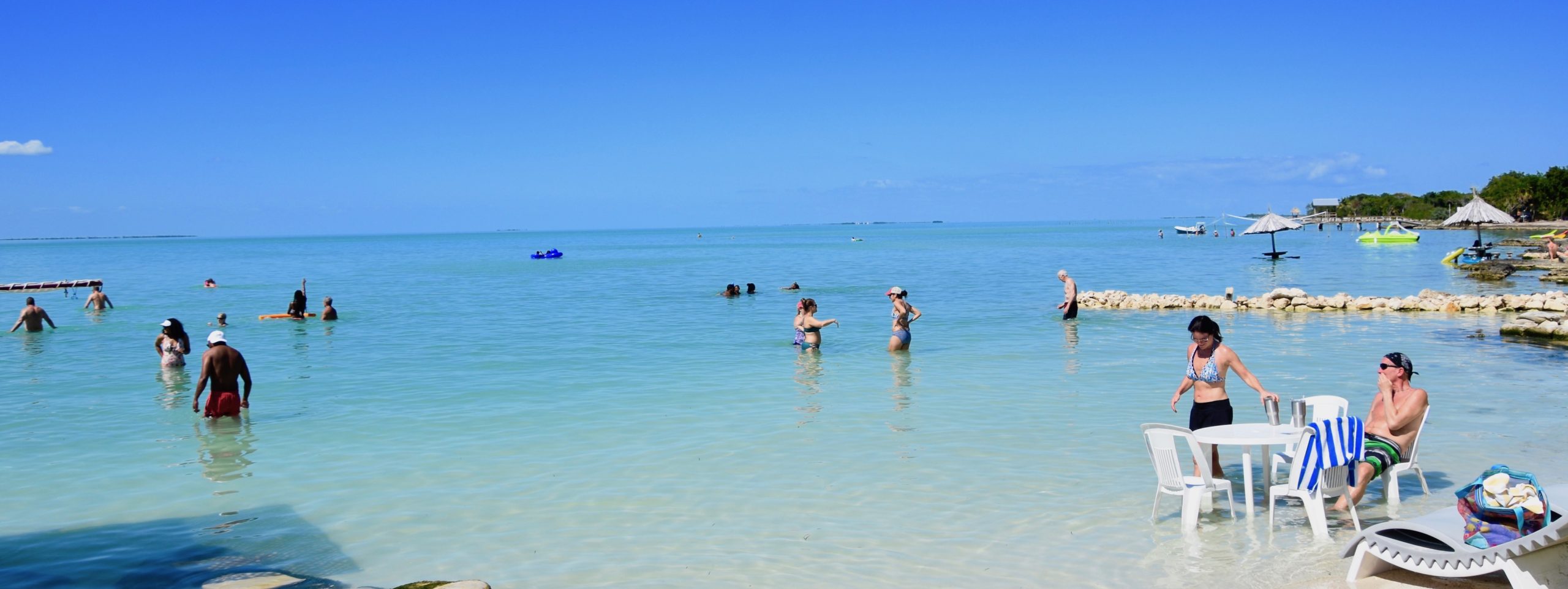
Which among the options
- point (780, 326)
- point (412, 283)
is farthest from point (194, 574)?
point (412, 283)

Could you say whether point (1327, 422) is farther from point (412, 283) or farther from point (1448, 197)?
point (1448, 197)

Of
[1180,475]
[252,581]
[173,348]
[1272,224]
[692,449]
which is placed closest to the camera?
[252,581]

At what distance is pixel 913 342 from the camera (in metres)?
18.8

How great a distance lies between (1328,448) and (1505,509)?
139 centimetres

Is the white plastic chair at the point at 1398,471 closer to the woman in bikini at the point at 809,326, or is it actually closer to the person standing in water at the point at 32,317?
the woman in bikini at the point at 809,326

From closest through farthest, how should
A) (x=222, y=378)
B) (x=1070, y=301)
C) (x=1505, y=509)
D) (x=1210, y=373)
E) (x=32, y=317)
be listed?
(x=1505, y=509)
(x=1210, y=373)
(x=222, y=378)
(x=1070, y=301)
(x=32, y=317)

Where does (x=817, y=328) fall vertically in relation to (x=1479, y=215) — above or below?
below

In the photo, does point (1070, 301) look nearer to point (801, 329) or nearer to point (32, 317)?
point (801, 329)

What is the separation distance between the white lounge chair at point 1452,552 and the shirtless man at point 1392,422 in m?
1.43

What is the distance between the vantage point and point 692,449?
10078mm

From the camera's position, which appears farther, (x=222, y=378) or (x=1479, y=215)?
(x=1479, y=215)

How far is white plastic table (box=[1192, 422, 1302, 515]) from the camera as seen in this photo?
6840 millimetres

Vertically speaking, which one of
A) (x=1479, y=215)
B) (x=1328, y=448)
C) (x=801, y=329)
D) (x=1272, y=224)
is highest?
(x=1479, y=215)

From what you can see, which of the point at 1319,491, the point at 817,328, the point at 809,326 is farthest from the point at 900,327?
the point at 1319,491
